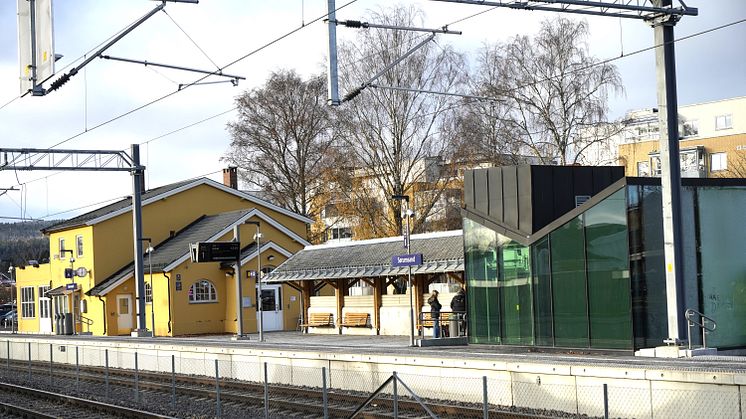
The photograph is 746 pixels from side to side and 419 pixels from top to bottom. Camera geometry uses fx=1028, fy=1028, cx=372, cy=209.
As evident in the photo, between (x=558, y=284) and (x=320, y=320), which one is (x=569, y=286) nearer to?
(x=558, y=284)

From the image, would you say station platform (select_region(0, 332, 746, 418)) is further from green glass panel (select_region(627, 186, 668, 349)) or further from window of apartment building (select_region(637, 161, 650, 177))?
window of apartment building (select_region(637, 161, 650, 177))

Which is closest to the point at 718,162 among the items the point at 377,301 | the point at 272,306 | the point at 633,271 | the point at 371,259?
the point at 272,306

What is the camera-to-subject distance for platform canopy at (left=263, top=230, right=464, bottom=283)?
111ft

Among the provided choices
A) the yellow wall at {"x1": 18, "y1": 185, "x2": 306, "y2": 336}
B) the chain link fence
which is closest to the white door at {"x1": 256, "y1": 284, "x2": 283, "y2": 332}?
the yellow wall at {"x1": 18, "y1": 185, "x2": 306, "y2": 336}

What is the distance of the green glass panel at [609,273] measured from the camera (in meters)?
22.0

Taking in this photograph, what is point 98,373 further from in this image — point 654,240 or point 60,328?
point 60,328

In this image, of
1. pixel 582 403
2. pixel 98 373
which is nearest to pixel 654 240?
pixel 582 403

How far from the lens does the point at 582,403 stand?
52.0 ft

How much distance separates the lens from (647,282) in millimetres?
21906

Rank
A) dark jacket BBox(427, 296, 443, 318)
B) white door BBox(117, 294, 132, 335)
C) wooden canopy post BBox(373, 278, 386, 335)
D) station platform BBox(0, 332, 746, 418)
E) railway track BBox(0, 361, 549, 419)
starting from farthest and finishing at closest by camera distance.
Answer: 1. white door BBox(117, 294, 132, 335)
2. wooden canopy post BBox(373, 278, 386, 335)
3. dark jacket BBox(427, 296, 443, 318)
4. railway track BBox(0, 361, 549, 419)
5. station platform BBox(0, 332, 746, 418)

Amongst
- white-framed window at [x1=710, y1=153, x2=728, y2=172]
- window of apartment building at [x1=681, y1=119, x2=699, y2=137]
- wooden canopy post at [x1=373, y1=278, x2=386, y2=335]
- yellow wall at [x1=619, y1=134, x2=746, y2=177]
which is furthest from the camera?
window of apartment building at [x1=681, y1=119, x2=699, y2=137]

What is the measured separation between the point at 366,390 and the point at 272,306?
29482mm

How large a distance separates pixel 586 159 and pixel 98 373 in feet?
82.8

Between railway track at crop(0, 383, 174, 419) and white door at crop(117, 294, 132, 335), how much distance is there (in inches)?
1026
